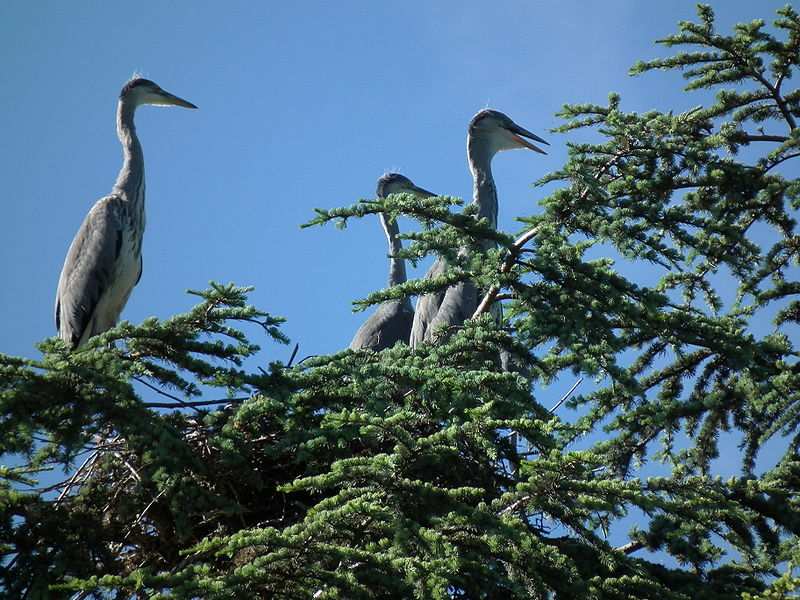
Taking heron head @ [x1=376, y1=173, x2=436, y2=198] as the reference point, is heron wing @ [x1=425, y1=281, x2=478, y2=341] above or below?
below

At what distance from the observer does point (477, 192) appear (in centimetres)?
972

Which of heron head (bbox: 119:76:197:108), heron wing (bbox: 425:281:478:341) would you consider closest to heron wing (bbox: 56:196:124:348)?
heron head (bbox: 119:76:197:108)

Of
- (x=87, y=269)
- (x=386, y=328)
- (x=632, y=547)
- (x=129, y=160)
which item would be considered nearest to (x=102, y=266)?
(x=87, y=269)

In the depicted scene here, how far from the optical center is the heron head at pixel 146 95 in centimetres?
1073

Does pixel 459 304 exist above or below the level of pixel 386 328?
below

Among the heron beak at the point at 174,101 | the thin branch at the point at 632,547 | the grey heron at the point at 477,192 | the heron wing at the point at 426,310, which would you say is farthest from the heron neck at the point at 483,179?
the thin branch at the point at 632,547

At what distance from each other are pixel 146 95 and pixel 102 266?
90.3 inches

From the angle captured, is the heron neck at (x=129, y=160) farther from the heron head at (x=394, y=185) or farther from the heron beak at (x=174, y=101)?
the heron head at (x=394, y=185)

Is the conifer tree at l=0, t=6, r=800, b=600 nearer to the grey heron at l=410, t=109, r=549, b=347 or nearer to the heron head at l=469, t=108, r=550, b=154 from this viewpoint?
the grey heron at l=410, t=109, r=549, b=347

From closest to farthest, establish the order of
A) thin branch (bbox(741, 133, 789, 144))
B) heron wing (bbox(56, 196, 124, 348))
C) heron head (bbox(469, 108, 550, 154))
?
1. thin branch (bbox(741, 133, 789, 144))
2. heron wing (bbox(56, 196, 124, 348))
3. heron head (bbox(469, 108, 550, 154))

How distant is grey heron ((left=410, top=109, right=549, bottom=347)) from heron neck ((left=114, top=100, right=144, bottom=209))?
8.22 feet

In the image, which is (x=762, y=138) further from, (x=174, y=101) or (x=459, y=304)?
(x=174, y=101)

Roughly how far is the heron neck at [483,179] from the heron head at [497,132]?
8 cm

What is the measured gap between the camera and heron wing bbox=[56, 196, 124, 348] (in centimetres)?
903
